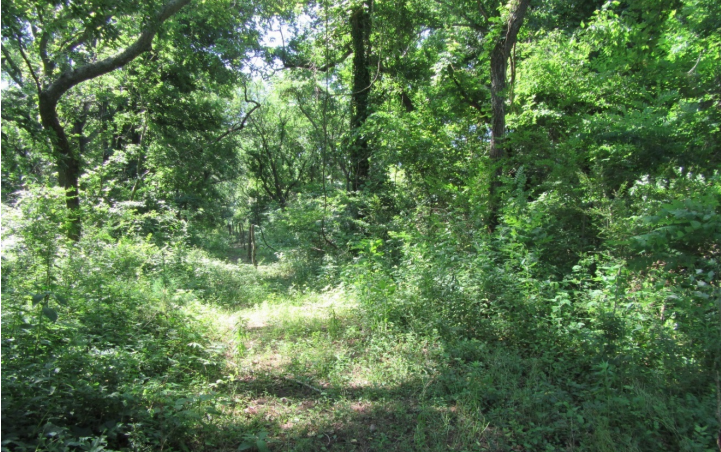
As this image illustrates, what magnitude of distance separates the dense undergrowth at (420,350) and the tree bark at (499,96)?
0.74 meters

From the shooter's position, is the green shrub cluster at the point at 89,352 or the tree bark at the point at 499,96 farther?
the tree bark at the point at 499,96

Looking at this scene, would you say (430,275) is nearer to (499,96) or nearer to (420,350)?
(420,350)

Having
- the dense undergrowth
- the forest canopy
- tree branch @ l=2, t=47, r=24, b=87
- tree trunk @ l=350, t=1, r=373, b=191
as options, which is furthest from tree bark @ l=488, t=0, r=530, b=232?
tree branch @ l=2, t=47, r=24, b=87

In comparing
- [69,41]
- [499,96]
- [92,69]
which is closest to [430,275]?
[499,96]

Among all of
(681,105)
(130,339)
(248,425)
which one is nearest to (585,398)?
(248,425)

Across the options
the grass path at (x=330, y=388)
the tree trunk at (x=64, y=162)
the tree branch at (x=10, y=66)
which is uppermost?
the tree branch at (x=10, y=66)

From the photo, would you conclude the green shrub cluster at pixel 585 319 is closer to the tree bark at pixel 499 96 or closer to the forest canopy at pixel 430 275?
the forest canopy at pixel 430 275

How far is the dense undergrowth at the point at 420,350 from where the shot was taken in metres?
2.80

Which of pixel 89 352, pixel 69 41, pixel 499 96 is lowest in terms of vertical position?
pixel 89 352

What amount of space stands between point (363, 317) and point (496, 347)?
75.6 inches

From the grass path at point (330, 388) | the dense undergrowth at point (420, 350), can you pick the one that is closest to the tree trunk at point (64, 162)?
the dense undergrowth at point (420, 350)

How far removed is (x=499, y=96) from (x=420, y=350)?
15.5ft

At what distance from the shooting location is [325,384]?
3.98 meters

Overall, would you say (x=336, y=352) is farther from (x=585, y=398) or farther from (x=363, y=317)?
(x=585, y=398)
